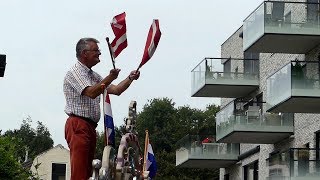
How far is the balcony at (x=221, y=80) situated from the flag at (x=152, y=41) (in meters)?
35.1

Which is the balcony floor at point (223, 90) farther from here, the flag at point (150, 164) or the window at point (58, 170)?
the flag at point (150, 164)

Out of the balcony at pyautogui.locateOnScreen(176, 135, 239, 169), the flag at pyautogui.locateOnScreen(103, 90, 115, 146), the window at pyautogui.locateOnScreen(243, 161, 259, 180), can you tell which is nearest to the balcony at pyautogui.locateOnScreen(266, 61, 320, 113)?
the window at pyautogui.locateOnScreen(243, 161, 259, 180)

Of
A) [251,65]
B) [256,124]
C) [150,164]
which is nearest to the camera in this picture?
[150,164]

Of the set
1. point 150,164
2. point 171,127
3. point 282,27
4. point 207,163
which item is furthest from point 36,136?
point 150,164

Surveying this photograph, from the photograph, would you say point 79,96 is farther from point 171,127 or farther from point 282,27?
point 171,127

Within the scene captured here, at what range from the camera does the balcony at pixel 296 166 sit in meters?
36.0

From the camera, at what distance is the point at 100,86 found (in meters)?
11.7

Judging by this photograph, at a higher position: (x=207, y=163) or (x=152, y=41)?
(x=207, y=163)

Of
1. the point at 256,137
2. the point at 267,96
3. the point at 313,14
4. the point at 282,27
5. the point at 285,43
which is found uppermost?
the point at 313,14

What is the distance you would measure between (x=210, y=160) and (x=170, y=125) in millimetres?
42869

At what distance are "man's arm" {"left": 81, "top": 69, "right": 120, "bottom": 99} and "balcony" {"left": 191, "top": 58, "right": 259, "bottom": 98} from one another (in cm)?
3531

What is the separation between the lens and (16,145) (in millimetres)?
42438

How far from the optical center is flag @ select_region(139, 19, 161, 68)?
11.8 m

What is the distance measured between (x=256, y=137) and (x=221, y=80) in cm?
403
